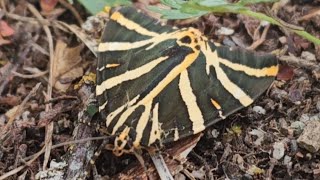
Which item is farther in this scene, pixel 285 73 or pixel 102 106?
pixel 285 73

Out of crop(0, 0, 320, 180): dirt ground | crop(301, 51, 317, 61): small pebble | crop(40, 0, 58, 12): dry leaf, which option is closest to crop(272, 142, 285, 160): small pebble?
crop(0, 0, 320, 180): dirt ground

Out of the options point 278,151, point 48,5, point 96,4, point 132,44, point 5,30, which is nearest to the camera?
point 278,151

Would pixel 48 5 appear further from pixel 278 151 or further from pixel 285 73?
pixel 278 151

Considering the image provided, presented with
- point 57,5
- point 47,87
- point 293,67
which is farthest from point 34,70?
point 293,67

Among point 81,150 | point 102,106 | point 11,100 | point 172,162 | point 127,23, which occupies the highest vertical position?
point 127,23

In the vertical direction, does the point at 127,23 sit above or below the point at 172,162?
above

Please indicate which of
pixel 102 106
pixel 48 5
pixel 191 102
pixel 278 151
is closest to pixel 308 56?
pixel 278 151

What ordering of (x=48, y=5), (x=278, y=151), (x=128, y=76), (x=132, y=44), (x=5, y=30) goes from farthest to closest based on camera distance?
1. (x=48, y=5)
2. (x=5, y=30)
3. (x=132, y=44)
4. (x=128, y=76)
5. (x=278, y=151)

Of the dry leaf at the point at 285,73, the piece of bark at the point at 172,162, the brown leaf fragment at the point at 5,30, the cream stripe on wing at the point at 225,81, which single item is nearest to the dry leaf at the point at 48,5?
the brown leaf fragment at the point at 5,30
